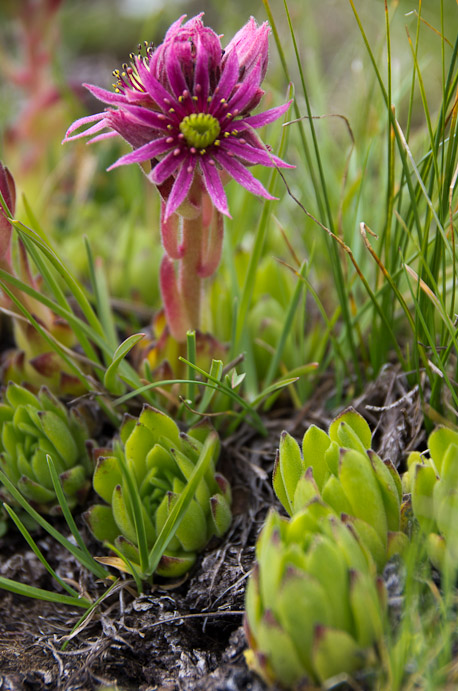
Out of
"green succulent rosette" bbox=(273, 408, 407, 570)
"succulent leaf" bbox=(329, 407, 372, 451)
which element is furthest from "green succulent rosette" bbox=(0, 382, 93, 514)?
"succulent leaf" bbox=(329, 407, 372, 451)

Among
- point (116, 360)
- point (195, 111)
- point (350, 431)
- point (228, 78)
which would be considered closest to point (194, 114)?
point (195, 111)

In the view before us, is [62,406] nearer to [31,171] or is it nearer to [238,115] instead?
[238,115]

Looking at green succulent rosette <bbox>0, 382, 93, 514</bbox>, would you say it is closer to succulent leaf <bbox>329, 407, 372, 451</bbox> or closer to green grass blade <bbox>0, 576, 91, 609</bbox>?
green grass blade <bbox>0, 576, 91, 609</bbox>

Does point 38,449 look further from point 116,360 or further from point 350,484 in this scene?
point 350,484

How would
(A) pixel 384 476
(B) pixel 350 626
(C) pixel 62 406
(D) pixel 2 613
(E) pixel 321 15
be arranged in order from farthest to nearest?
1. (E) pixel 321 15
2. (C) pixel 62 406
3. (D) pixel 2 613
4. (A) pixel 384 476
5. (B) pixel 350 626

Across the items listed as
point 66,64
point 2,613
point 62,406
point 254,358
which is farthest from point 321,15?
point 2,613
